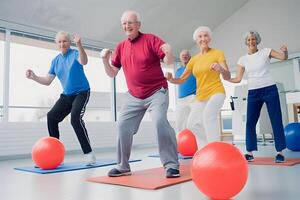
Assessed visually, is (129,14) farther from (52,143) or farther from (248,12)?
(248,12)

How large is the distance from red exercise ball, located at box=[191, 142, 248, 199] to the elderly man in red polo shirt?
2.20 ft

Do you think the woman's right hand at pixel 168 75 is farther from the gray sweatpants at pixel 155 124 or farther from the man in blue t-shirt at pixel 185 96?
the man in blue t-shirt at pixel 185 96

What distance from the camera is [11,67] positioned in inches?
190

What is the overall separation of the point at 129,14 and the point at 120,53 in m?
0.32

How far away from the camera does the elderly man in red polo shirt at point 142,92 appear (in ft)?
6.96

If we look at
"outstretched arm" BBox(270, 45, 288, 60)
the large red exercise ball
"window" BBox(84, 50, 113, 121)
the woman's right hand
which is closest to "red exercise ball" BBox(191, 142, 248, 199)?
the woman's right hand

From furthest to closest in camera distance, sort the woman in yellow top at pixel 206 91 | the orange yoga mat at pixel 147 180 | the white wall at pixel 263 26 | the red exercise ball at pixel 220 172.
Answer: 1. the white wall at pixel 263 26
2. the woman in yellow top at pixel 206 91
3. the orange yoga mat at pixel 147 180
4. the red exercise ball at pixel 220 172

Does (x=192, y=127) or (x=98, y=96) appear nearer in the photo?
(x=192, y=127)

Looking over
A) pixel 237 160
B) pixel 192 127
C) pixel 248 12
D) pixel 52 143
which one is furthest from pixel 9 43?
pixel 248 12

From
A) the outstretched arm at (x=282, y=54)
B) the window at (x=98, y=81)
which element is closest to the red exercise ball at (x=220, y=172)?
the outstretched arm at (x=282, y=54)

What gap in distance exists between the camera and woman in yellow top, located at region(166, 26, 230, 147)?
262 centimetres

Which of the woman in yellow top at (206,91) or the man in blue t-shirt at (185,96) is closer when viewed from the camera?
the woman in yellow top at (206,91)

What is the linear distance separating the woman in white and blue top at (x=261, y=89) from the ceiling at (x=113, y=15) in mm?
3214

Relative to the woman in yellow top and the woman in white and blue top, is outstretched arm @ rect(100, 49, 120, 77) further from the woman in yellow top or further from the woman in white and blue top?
the woman in white and blue top
